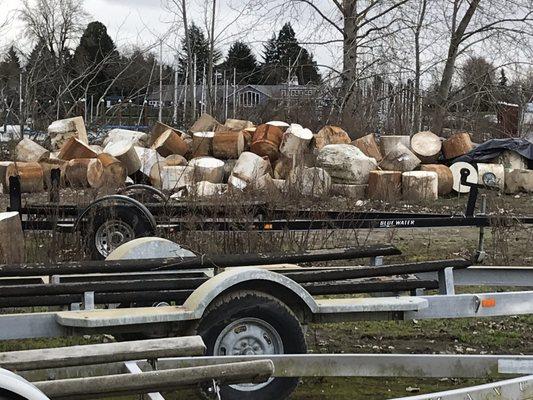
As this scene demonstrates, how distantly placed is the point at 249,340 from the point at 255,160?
1338 cm

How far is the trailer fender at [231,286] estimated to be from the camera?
5.12m

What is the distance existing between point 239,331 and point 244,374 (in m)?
1.38

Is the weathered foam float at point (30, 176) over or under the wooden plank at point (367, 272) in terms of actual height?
over

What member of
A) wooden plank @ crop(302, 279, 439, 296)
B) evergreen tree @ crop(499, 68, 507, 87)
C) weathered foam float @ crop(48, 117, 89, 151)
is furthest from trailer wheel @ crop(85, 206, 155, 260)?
evergreen tree @ crop(499, 68, 507, 87)

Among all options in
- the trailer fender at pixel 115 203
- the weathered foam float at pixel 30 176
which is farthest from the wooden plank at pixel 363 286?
the weathered foam float at pixel 30 176

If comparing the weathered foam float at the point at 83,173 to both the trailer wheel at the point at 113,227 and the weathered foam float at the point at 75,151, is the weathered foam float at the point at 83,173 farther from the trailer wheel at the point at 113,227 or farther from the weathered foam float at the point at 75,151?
the trailer wheel at the point at 113,227

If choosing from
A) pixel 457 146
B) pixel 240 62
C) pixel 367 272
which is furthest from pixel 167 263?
pixel 240 62

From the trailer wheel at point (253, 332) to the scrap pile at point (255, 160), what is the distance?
1095cm

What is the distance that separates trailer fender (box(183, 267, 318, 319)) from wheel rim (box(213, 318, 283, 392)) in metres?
0.21

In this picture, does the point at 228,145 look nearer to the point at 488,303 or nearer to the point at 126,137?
the point at 126,137

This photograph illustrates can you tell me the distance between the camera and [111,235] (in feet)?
33.5

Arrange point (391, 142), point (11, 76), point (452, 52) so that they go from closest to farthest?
point (391, 142) < point (452, 52) < point (11, 76)

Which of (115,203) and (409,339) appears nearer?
(409,339)

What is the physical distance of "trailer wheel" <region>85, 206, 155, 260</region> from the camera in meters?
10.1
